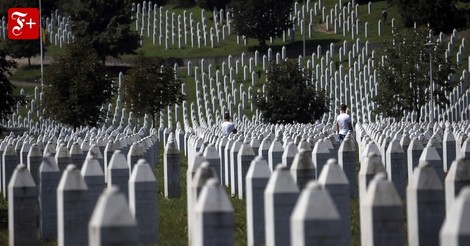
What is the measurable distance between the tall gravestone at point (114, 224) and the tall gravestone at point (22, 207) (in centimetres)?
492

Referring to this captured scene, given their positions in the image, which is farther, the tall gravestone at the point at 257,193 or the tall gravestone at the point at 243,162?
the tall gravestone at the point at 243,162

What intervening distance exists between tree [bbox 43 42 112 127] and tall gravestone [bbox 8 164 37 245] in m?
38.9

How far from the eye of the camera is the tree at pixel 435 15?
97062mm

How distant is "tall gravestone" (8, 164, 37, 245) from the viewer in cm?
1441

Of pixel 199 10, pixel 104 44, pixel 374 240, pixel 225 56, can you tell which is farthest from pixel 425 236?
pixel 199 10

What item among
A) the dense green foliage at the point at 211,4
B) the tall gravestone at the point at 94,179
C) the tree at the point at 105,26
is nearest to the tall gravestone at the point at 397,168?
the tall gravestone at the point at 94,179

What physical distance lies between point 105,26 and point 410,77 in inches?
1860

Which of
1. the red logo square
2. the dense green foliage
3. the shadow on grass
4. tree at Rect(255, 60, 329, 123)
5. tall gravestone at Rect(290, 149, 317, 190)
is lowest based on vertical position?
tree at Rect(255, 60, 329, 123)

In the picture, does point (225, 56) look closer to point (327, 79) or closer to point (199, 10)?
point (327, 79)

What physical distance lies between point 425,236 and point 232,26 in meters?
92.0

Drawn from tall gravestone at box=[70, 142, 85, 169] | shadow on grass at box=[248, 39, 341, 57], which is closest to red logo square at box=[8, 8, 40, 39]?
shadow on grass at box=[248, 39, 341, 57]

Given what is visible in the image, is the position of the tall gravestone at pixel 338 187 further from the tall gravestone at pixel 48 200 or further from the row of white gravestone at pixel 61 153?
the row of white gravestone at pixel 61 153

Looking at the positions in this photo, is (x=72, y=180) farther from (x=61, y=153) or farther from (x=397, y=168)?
(x=397, y=168)

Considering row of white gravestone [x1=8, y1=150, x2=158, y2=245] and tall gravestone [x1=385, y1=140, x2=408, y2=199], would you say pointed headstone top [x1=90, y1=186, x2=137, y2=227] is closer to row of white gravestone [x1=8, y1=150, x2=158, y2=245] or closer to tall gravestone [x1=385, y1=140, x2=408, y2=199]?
row of white gravestone [x1=8, y1=150, x2=158, y2=245]
